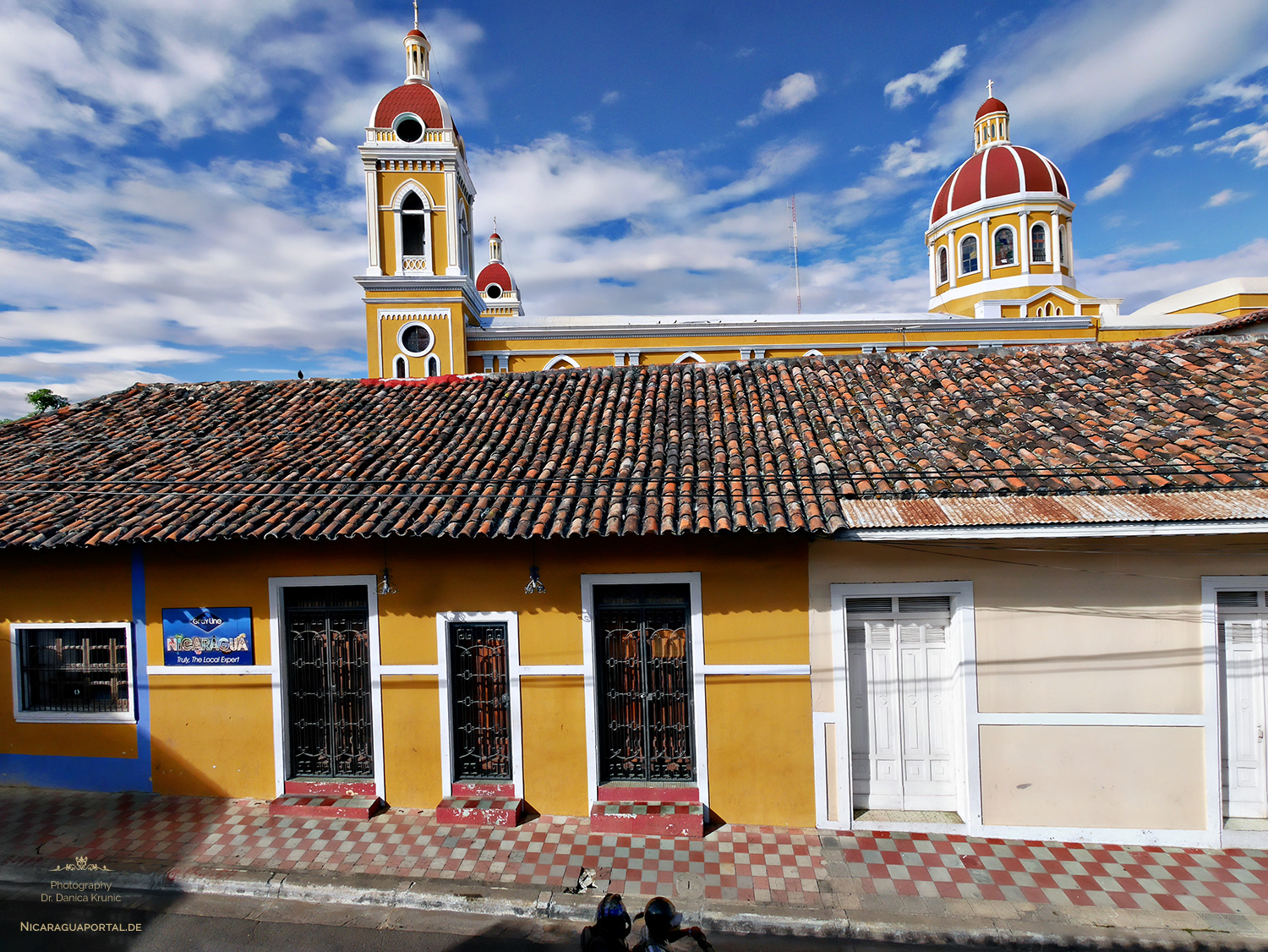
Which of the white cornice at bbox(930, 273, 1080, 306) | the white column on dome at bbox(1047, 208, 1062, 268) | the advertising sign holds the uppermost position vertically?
the white column on dome at bbox(1047, 208, 1062, 268)

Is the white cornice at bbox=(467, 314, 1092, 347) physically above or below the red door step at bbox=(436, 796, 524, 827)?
above

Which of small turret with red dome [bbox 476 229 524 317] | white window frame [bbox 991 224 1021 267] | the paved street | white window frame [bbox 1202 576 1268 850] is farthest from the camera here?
small turret with red dome [bbox 476 229 524 317]

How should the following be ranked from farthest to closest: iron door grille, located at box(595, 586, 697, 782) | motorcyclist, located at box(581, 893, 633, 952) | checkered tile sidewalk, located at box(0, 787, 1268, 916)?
iron door grille, located at box(595, 586, 697, 782) < checkered tile sidewalk, located at box(0, 787, 1268, 916) < motorcyclist, located at box(581, 893, 633, 952)

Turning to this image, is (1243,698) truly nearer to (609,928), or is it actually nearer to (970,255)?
(609,928)

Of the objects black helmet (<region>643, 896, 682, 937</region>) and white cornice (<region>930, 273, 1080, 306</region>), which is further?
white cornice (<region>930, 273, 1080, 306</region>)

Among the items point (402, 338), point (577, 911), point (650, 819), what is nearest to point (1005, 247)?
point (402, 338)

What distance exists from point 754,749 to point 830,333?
21484 millimetres

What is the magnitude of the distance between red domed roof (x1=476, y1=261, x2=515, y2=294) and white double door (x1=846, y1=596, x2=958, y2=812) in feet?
132

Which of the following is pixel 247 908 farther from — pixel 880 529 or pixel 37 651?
pixel 880 529

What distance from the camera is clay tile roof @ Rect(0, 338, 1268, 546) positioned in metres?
5.06

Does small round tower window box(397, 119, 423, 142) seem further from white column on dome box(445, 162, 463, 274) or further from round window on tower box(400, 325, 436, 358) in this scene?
round window on tower box(400, 325, 436, 358)

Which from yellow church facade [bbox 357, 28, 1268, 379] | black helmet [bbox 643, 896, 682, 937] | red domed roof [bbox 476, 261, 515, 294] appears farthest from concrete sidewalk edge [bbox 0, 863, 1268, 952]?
red domed roof [bbox 476, 261, 515, 294]

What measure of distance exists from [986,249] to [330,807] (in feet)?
108

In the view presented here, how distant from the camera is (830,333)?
2397cm
